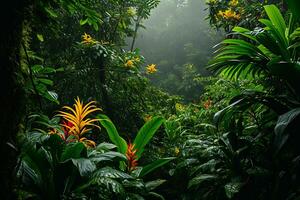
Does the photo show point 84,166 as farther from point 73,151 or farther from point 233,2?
point 233,2

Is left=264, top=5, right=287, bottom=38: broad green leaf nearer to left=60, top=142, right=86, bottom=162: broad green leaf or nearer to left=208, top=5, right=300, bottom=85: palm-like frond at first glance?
left=208, top=5, right=300, bottom=85: palm-like frond

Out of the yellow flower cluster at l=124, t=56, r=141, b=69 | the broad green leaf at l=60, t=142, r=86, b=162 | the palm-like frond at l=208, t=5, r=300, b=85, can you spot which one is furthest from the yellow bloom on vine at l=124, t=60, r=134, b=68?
the broad green leaf at l=60, t=142, r=86, b=162

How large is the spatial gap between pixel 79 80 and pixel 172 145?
5.06ft

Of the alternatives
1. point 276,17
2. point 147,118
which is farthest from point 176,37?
point 276,17

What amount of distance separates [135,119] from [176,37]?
16.0 m

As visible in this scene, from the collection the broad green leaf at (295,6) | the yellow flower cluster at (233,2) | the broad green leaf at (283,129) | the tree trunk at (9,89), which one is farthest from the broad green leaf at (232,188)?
the yellow flower cluster at (233,2)

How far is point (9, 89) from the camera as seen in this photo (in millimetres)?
899

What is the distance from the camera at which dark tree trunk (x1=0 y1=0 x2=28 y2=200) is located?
88cm

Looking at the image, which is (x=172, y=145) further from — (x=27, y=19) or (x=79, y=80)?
(x=27, y=19)

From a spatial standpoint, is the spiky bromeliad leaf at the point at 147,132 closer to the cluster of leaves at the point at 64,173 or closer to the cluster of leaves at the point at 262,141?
the cluster of leaves at the point at 262,141

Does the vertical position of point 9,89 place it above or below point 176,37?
below

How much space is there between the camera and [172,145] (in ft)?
11.3

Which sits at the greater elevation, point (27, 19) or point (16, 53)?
point (27, 19)

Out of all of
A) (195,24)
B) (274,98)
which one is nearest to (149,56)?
(195,24)
